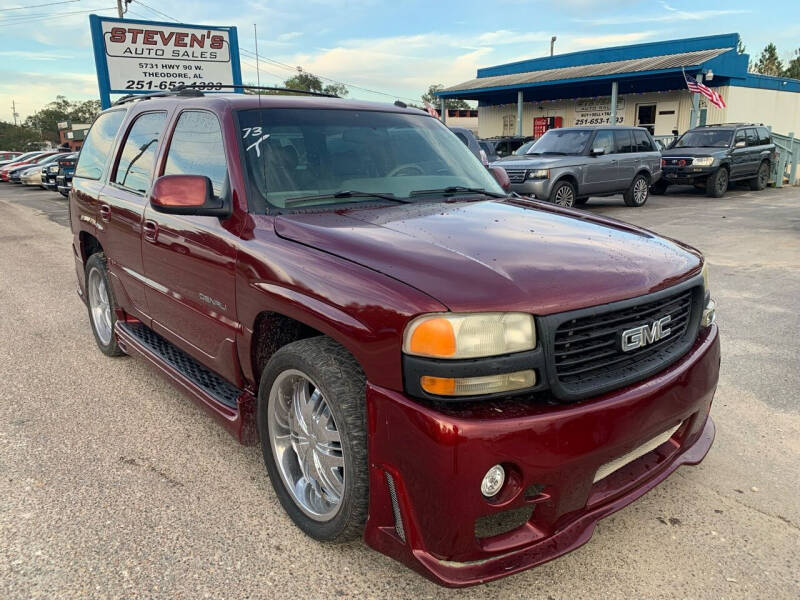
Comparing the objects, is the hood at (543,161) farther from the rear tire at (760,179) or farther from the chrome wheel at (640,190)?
the rear tire at (760,179)

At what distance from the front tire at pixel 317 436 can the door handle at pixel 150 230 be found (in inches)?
53.7

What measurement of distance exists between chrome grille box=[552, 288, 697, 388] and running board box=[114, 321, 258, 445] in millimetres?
1501

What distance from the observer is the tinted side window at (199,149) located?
3102 mm

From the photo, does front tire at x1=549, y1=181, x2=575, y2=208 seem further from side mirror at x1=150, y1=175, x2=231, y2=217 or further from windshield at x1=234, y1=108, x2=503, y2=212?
side mirror at x1=150, y1=175, x2=231, y2=217

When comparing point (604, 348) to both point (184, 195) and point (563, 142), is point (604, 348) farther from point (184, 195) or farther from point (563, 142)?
point (563, 142)

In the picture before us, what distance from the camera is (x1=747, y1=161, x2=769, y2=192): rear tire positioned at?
728 inches

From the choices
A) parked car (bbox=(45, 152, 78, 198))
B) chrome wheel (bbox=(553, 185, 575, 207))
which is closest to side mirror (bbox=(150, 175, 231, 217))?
chrome wheel (bbox=(553, 185, 575, 207))

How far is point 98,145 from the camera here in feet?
15.5

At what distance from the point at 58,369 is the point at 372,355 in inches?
137

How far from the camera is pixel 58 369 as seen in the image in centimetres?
460

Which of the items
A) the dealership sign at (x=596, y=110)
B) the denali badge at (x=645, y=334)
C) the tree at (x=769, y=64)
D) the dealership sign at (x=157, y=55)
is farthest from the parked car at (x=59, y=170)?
the tree at (x=769, y=64)

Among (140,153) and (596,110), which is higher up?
(596,110)

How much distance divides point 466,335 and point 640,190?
46.2 ft

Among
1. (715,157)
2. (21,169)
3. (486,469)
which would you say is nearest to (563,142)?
(715,157)
